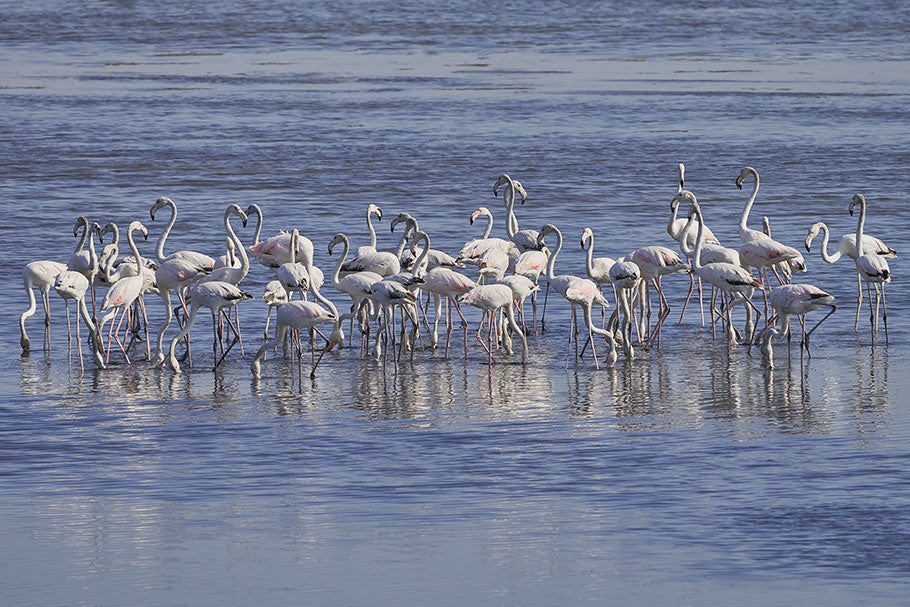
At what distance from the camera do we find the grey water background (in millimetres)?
7469

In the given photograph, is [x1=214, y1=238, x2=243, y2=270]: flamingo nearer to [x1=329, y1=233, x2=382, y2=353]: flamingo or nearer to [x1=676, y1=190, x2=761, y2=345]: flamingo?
[x1=329, y1=233, x2=382, y2=353]: flamingo

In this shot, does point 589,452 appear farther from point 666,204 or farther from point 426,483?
point 666,204

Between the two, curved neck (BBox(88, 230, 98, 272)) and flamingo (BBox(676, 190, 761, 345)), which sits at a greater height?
curved neck (BBox(88, 230, 98, 272))

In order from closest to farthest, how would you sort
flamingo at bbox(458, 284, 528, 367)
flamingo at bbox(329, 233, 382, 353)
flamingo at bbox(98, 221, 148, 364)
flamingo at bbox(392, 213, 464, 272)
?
flamingo at bbox(458, 284, 528, 367) < flamingo at bbox(98, 221, 148, 364) < flamingo at bbox(329, 233, 382, 353) < flamingo at bbox(392, 213, 464, 272)

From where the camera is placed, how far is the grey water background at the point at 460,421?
747 cm

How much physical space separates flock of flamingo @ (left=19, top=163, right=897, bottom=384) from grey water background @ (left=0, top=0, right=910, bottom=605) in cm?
28

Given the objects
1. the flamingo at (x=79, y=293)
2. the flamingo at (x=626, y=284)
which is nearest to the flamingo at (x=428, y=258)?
the flamingo at (x=626, y=284)

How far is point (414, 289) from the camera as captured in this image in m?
12.1

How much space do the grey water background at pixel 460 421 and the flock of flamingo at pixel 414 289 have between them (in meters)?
0.28

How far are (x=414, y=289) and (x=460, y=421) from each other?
2.01m

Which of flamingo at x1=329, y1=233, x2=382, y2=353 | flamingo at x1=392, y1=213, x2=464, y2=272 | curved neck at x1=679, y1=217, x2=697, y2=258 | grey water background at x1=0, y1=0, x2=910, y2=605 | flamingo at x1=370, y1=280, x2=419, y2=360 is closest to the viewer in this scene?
grey water background at x1=0, y1=0, x2=910, y2=605

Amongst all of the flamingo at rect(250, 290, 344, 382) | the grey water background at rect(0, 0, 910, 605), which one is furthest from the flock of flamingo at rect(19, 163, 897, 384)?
the grey water background at rect(0, 0, 910, 605)

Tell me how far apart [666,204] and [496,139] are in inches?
237

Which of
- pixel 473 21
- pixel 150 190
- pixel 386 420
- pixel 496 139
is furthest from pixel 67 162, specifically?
pixel 473 21
